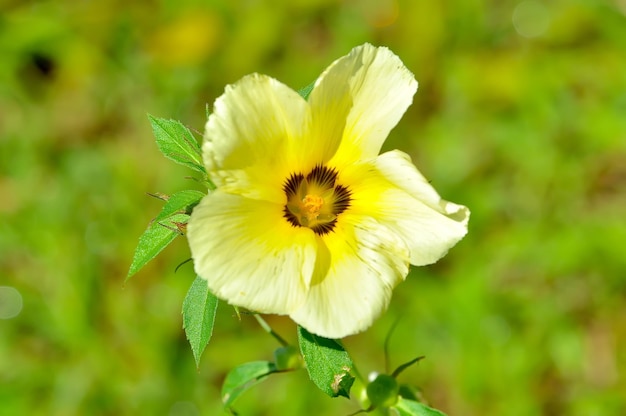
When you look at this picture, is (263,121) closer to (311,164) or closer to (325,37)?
(311,164)

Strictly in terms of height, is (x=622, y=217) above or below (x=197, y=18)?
below

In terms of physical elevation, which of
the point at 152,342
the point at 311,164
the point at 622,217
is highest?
the point at 311,164

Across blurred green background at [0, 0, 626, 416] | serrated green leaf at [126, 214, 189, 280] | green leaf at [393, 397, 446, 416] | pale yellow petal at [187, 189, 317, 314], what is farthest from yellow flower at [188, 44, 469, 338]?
blurred green background at [0, 0, 626, 416]

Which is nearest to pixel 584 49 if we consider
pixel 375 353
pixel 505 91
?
pixel 505 91

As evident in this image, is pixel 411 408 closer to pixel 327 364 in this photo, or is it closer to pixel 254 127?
pixel 327 364

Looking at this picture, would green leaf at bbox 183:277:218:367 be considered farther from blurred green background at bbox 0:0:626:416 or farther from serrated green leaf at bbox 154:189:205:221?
blurred green background at bbox 0:0:626:416

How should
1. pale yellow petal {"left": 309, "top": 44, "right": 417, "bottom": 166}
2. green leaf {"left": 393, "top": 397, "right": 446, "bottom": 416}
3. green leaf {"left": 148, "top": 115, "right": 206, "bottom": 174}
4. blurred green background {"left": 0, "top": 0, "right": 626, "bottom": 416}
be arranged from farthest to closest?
blurred green background {"left": 0, "top": 0, "right": 626, "bottom": 416} < green leaf {"left": 393, "top": 397, "right": 446, "bottom": 416} < green leaf {"left": 148, "top": 115, "right": 206, "bottom": 174} < pale yellow petal {"left": 309, "top": 44, "right": 417, "bottom": 166}

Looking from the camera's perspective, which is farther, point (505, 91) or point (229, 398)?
point (505, 91)

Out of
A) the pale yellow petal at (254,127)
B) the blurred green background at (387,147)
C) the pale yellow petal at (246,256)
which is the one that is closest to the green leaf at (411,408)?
the pale yellow petal at (246,256)

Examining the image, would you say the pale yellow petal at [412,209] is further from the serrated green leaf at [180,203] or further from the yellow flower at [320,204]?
the serrated green leaf at [180,203]
